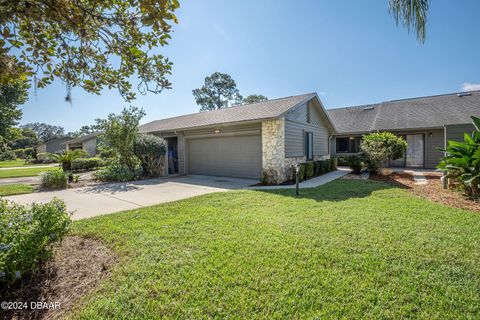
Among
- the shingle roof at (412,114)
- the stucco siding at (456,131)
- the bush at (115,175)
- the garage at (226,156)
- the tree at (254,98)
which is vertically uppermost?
the tree at (254,98)

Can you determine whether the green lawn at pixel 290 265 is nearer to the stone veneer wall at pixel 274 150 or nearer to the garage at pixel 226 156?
the stone veneer wall at pixel 274 150

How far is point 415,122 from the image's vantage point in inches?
607

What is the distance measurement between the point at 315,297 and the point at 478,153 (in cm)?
734

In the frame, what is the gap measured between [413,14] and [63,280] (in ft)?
17.7

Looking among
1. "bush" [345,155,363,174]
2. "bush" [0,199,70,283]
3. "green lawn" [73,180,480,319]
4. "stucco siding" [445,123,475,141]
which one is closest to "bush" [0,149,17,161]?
"green lawn" [73,180,480,319]

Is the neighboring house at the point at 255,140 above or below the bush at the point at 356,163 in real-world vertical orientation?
above

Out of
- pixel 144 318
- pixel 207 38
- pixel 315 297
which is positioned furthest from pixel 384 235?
pixel 207 38

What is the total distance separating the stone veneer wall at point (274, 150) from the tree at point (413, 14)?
7.01 meters

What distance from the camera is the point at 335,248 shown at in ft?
11.2

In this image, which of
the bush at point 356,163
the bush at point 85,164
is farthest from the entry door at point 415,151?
the bush at point 85,164

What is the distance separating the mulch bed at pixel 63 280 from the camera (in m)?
2.25

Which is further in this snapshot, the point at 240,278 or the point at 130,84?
the point at 130,84

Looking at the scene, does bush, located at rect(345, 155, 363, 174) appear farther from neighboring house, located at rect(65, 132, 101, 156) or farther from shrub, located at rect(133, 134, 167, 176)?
neighboring house, located at rect(65, 132, 101, 156)

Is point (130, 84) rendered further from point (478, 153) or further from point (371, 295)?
point (478, 153)
